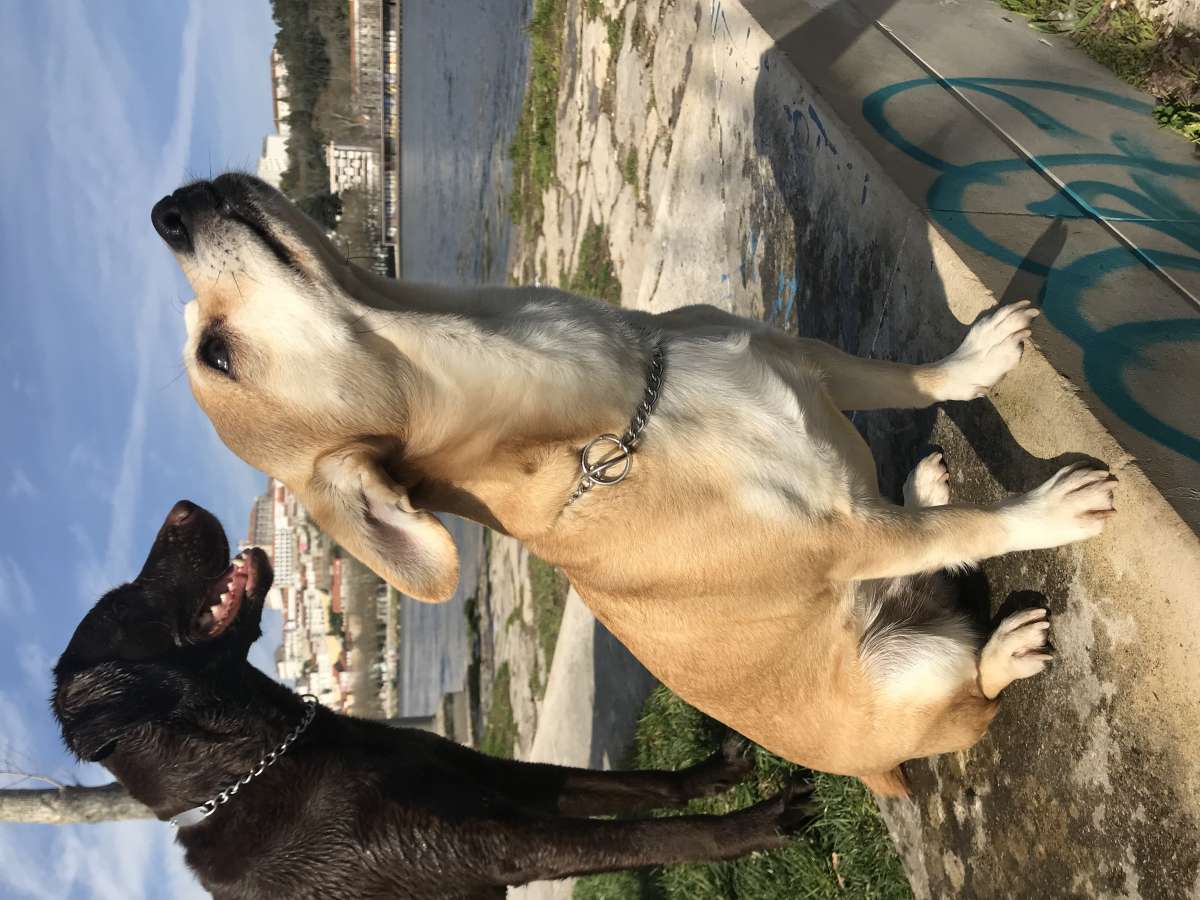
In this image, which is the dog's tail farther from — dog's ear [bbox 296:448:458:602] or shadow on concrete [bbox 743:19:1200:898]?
dog's ear [bbox 296:448:458:602]

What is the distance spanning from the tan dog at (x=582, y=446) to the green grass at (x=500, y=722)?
6.13 metres

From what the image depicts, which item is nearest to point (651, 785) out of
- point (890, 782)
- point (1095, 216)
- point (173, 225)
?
point (890, 782)

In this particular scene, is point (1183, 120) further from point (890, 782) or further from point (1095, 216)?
point (890, 782)

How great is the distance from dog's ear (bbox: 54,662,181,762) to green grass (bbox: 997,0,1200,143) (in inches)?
174

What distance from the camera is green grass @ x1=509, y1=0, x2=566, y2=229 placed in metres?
8.15

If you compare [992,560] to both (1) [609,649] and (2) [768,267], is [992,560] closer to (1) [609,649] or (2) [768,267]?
(2) [768,267]

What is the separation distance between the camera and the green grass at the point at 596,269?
677 centimetres

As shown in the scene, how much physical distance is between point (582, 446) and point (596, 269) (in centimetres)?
483

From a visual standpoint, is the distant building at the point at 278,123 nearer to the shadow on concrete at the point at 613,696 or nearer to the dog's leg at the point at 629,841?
the shadow on concrete at the point at 613,696

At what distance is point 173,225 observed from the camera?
2.52 meters

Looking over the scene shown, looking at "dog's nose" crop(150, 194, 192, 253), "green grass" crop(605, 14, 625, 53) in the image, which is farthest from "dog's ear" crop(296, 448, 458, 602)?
"green grass" crop(605, 14, 625, 53)

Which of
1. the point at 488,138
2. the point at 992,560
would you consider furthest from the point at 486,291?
the point at 488,138

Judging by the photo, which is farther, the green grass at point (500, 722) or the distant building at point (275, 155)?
the distant building at point (275, 155)

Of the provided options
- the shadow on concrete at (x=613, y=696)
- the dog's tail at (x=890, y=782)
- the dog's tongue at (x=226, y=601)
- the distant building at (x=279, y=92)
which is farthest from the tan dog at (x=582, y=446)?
the distant building at (x=279, y=92)
